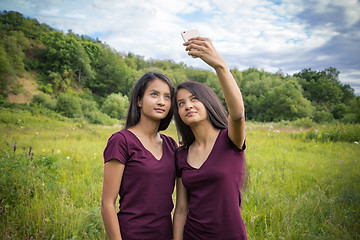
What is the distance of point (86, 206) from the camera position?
3.16m

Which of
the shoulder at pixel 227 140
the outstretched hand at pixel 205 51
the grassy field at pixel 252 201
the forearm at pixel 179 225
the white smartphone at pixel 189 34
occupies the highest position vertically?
the white smartphone at pixel 189 34

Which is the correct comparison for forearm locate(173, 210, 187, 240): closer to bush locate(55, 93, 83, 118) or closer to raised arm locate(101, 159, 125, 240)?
raised arm locate(101, 159, 125, 240)

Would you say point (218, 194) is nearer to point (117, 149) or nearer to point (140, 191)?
point (140, 191)

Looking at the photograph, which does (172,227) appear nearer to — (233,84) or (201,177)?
(201,177)

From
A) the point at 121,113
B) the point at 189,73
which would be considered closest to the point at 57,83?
the point at 121,113

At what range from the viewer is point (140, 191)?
4.80ft

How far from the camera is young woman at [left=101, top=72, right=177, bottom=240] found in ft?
4.68

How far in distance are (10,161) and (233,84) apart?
4070 millimetres

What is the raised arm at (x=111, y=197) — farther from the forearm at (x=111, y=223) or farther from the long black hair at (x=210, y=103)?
the long black hair at (x=210, y=103)

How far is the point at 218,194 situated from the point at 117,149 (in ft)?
2.32

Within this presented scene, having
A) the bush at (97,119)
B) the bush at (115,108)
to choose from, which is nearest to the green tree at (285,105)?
the bush at (115,108)

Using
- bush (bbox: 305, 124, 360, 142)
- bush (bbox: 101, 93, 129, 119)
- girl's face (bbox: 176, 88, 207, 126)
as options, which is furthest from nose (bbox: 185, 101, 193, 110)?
bush (bbox: 101, 93, 129, 119)

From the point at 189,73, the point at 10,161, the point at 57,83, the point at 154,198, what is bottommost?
the point at 10,161

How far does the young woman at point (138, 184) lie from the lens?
1428mm
